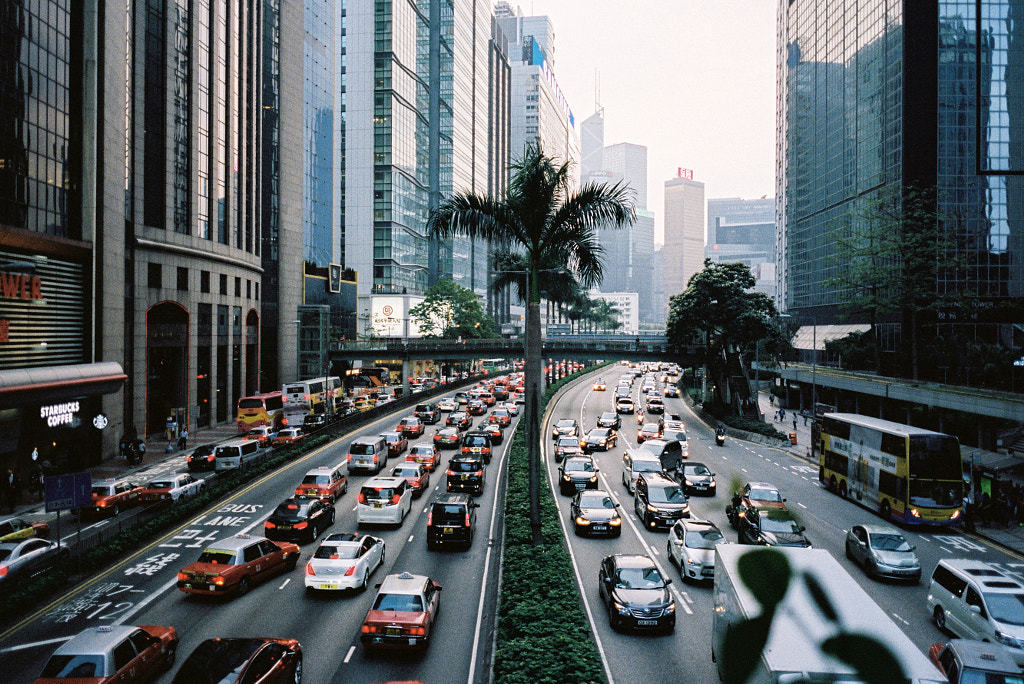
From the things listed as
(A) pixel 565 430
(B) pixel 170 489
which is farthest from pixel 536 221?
(A) pixel 565 430

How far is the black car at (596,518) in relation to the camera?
24984 mm

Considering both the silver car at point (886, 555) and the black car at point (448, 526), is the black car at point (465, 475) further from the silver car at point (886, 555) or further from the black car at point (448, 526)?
the silver car at point (886, 555)

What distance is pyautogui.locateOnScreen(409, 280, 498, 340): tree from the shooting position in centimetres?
8875

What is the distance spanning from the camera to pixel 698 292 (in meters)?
61.5

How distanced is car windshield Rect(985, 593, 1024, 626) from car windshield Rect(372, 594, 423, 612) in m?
12.8

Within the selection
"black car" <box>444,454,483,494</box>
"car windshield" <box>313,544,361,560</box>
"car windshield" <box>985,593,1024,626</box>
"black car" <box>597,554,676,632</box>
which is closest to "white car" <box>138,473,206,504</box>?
"black car" <box>444,454,483,494</box>

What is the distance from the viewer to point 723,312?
60.1 meters

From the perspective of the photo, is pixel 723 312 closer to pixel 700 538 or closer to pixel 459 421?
pixel 459 421

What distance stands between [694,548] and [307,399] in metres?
42.6

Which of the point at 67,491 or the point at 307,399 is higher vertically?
the point at 67,491

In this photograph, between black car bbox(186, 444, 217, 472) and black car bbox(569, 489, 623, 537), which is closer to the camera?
black car bbox(569, 489, 623, 537)

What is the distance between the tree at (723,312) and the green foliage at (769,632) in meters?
59.1

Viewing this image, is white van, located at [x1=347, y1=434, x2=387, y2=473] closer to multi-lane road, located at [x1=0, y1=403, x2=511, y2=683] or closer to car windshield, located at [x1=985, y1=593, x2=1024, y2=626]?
multi-lane road, located at [x1=0, y1=403, x2=511, y2=683]

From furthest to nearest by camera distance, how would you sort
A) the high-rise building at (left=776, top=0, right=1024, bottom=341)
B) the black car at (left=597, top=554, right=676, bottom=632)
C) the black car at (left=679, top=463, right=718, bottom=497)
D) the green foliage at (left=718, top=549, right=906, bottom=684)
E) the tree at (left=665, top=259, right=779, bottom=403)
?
the high-rise building at (left=776, top=0, right=1024, bottom=341) → the tree at (left=665, top=259, right=779, bottom=403) → the black car at (left=679, top=463, right=718, bottom=497) → the black car at (left=597, top=554, right=676, bottom=632) → the green foliage at (left=718, top=549, right=906, bottom=684)
